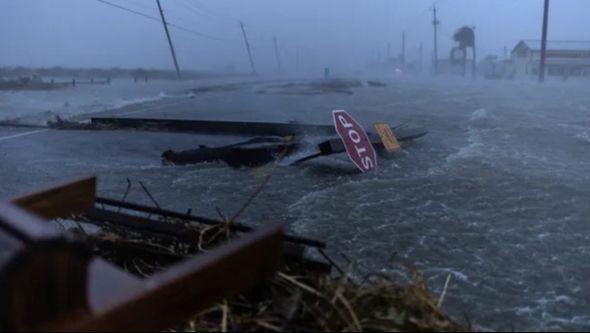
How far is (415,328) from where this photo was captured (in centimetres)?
230

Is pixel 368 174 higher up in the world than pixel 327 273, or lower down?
lower down

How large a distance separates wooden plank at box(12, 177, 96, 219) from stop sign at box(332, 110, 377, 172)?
21.2 ft

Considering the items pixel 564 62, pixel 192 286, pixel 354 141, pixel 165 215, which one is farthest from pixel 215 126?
pixel 564 62

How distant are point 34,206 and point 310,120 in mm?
18028

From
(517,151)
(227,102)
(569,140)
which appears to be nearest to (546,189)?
(517,151)

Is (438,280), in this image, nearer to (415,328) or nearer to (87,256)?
(415,328)

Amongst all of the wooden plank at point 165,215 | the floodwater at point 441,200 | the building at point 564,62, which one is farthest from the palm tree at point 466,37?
the wooden plank at point 165,215

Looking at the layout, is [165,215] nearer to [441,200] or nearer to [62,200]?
[62,200]

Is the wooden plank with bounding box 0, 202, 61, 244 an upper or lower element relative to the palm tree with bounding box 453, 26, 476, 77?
upper

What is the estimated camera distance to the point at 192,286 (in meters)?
2.14

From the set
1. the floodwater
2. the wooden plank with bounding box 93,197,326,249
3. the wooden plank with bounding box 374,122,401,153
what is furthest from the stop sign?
the wooden plank with bounding box 93,197,326,249

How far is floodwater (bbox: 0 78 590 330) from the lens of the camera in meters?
5.20

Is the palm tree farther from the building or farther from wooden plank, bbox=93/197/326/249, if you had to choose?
wooden plank, bbox=93/197/326/249

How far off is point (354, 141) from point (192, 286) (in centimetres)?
834
